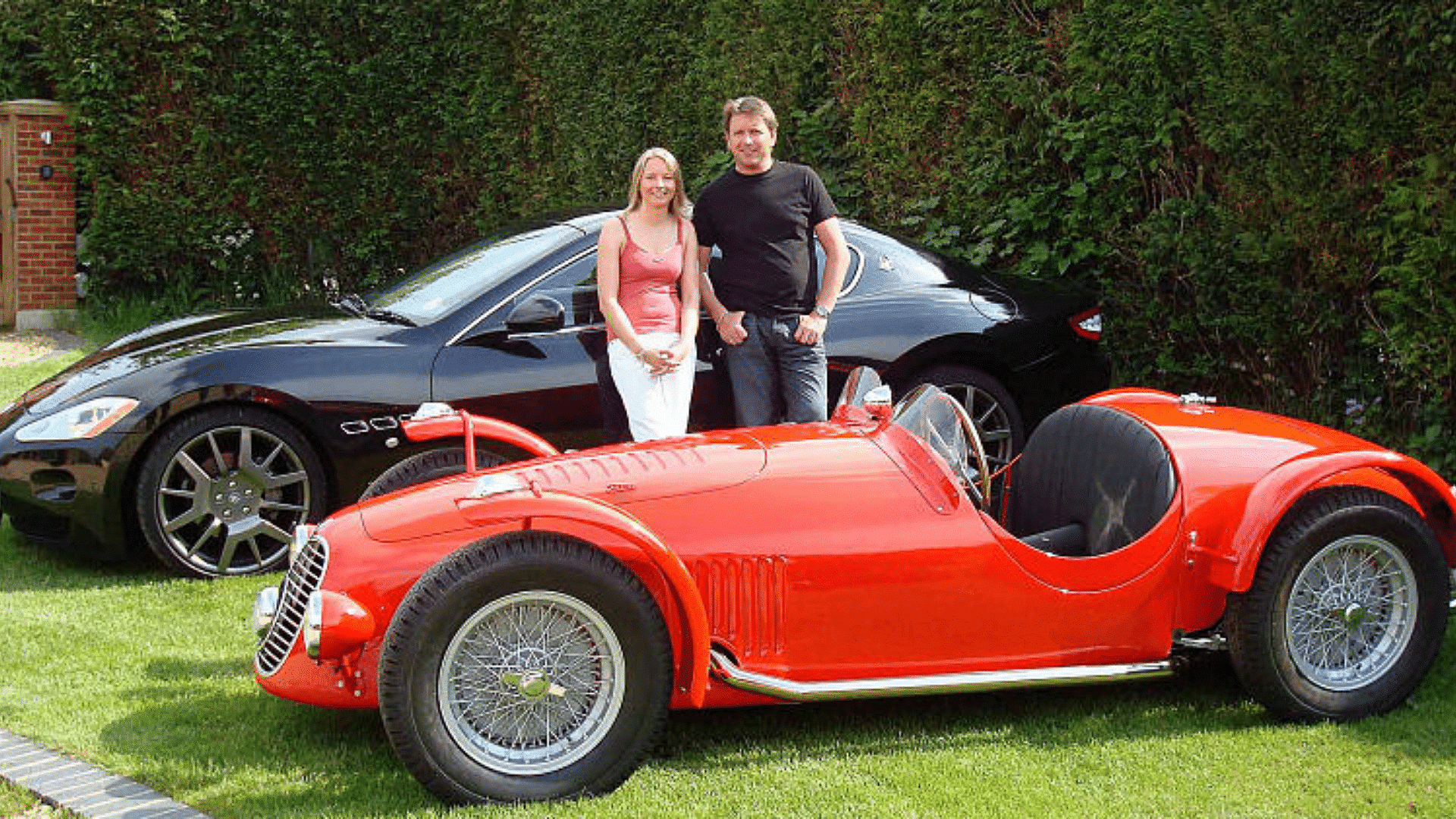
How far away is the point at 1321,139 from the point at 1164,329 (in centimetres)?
148

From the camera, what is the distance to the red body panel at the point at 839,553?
14.4 feet

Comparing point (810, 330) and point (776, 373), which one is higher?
point (810, 330)

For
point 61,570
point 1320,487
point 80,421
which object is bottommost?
point 61,570

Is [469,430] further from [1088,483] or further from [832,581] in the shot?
[1088,483]

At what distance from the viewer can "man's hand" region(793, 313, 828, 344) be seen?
6301mm

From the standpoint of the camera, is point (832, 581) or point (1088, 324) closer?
point (832, 581)

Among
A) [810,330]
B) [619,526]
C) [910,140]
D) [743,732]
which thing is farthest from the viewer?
[910,140]

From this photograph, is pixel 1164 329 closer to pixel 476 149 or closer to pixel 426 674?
pixel 426 674

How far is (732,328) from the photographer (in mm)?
6336

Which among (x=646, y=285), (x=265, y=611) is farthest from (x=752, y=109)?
(x=265, y=611)

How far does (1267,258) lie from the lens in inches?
285

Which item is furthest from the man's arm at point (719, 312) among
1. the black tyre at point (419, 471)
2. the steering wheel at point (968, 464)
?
the steering wheel at point (968, 464)

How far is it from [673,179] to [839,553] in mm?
2100

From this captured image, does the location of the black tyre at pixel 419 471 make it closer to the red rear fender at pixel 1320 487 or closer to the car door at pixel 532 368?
the car door at pixel 532 368
